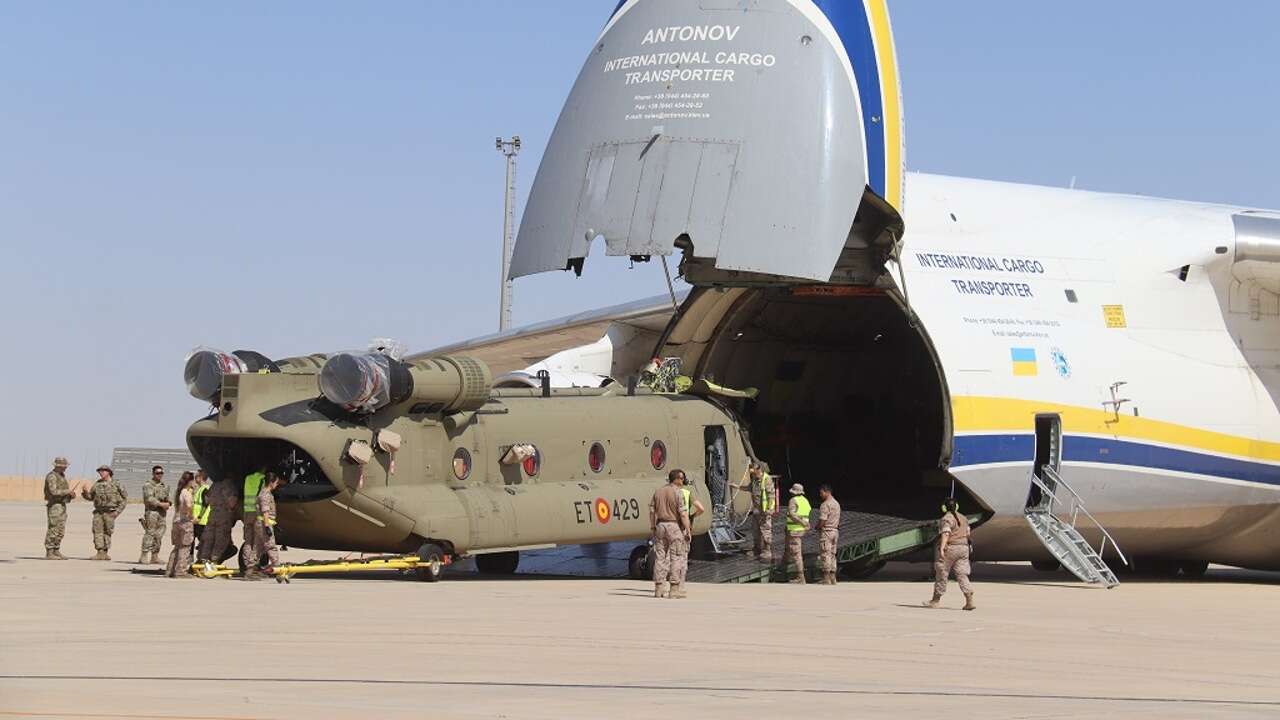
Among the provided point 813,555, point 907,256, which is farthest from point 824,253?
point 813,555

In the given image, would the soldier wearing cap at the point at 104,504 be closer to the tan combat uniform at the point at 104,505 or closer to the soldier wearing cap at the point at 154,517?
the tan combat uniform at the point at 104,505

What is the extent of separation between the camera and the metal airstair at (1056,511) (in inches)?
789

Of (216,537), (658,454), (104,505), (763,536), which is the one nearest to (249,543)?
(216,537)

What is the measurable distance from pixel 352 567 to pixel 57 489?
5887 mm

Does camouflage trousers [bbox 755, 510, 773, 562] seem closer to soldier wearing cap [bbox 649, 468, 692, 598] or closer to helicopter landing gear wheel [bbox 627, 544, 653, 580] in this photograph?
helicopter landing gear wheel [bbox 627, 544, 653, 580]

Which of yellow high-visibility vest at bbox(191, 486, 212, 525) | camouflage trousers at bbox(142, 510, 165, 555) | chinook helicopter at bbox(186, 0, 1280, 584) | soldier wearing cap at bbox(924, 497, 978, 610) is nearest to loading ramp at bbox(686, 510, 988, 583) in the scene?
chinook helicopter at bbox(186, 0, 1280, 584)

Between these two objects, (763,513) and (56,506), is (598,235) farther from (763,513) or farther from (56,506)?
(56,506)

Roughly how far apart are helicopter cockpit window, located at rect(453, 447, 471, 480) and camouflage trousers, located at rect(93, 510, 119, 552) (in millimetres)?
5838

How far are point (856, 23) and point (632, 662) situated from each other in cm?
955

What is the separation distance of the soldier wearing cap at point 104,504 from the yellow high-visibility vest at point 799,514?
823 centimetres

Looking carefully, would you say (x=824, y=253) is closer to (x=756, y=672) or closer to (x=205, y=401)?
(x=205, y=401)

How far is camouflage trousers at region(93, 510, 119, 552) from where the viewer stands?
854 inches

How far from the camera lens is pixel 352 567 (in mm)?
17375

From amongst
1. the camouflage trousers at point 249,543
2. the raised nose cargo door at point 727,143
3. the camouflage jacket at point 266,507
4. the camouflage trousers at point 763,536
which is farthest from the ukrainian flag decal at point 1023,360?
the camouflage trousers at point 249,543
